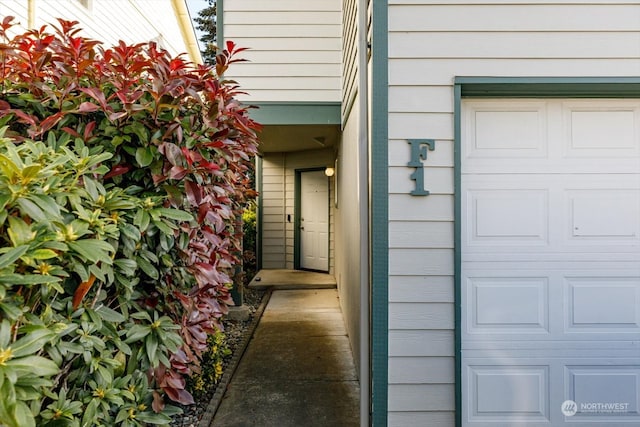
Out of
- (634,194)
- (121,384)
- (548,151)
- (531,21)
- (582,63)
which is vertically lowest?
(121,384)

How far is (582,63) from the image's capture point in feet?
6.96

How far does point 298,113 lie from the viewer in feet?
16.0

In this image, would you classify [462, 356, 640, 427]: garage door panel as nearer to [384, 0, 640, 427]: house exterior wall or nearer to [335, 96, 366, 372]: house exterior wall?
[384, 0, 640, 427]: house exterior wall

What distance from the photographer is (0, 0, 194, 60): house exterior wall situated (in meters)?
4.33

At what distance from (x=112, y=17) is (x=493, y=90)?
6.16m

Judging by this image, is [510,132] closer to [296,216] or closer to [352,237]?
[352,237]

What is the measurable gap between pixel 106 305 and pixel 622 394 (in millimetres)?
2741

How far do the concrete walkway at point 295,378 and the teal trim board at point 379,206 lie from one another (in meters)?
0.78

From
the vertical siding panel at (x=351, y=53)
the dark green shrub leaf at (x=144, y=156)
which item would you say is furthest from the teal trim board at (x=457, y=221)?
the dark green shrub leaf at (x=144, y=156)

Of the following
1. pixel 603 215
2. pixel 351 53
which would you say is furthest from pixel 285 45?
pixel 603 215

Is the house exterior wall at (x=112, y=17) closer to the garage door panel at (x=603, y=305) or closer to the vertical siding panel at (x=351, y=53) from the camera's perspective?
the vertical siding panel at (x=351, y=53)

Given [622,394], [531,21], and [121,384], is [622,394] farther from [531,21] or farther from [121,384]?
[121,384]

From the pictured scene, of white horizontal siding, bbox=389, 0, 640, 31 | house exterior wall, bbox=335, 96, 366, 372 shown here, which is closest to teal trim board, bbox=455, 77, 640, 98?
white horizontal siding, bbox=389, 0, 640, 31

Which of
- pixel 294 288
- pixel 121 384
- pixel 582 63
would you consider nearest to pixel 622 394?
pixel 582 63
